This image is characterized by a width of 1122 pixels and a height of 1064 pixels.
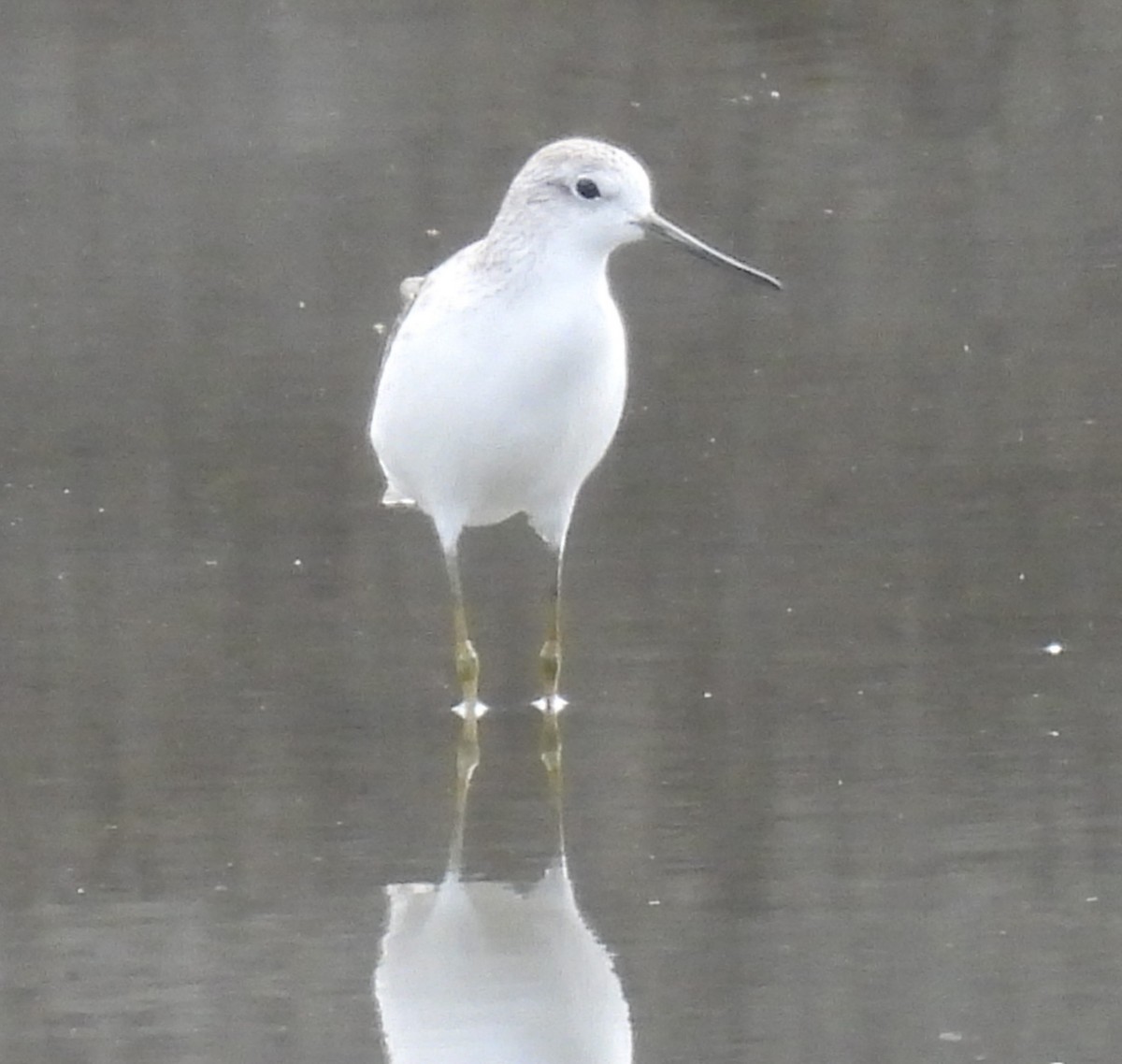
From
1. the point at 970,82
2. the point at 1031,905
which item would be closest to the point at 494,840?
the point at 1031,905

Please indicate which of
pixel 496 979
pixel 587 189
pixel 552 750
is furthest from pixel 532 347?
pixel 496 979

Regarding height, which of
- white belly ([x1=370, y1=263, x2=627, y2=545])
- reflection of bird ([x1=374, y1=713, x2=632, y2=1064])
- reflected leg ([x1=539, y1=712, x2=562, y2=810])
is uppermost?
white belly ([x1=370, y1=263, x2=627, y2=545])

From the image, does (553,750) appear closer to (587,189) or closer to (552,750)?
(552,750)

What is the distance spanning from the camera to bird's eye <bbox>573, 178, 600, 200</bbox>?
7.31 meters

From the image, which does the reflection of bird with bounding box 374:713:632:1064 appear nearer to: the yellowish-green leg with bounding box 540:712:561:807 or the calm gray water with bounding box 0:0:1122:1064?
the calm gray water with bounding box 0:0:1122:1064

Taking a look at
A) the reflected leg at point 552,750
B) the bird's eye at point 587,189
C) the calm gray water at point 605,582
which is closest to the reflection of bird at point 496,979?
the calm gray water at point 605,582

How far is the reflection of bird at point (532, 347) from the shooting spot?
7277mm

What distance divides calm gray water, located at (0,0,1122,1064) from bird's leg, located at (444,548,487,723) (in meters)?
0.08

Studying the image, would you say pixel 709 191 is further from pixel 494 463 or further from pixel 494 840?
pixel 494 840

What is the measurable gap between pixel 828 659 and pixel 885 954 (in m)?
1.89

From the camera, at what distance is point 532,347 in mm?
7254

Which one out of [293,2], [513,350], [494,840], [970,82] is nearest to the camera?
[494,840]

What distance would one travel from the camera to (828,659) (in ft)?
25.1

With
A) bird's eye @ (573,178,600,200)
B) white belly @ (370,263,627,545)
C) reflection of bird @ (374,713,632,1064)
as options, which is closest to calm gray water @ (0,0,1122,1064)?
reflection of bird @ (374,713,632,1064)
